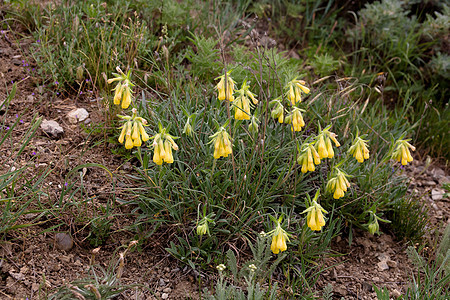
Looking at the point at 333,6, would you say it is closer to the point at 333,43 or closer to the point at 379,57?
the point at 333,43

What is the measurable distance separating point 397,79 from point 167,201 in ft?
10.4

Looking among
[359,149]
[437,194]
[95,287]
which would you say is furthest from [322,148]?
[437,194]

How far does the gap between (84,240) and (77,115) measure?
3.58ft

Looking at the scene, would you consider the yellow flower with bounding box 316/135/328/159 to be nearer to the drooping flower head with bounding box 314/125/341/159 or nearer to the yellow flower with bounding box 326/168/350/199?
the drooping flower head with bounding box 314/125/341/159

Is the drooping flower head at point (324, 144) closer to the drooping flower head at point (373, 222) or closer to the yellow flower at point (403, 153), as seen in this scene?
the yellow flower at point (403, 153)

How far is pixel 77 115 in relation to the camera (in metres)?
3.38

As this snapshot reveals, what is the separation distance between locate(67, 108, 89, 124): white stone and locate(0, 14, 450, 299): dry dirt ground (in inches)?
1.5

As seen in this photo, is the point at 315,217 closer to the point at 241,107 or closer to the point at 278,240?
the point at 278,240

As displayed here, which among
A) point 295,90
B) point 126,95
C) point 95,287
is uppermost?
point 295,90

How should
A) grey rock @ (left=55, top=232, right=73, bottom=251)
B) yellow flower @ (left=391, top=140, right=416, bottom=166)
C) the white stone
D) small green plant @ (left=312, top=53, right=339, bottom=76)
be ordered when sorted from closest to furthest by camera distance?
grey rock @ (left=55, top=232, right=73, bottom=251) < yellow flower @ (left=391, top=140, right=416, bottom=166) < the white stone < small green plant @ (left=312, top=53, right=339, bottom=76)

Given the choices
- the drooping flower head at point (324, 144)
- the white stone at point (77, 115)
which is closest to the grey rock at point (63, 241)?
the white stone at point (77, 115)

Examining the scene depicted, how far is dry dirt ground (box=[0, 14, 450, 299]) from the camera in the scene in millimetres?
2506

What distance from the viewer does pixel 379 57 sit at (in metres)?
4.52

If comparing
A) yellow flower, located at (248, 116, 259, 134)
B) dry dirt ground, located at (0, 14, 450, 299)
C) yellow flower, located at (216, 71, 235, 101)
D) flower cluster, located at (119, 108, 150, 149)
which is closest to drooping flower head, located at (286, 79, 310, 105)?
yellow flower, located at (248, 116, 259, 134)
